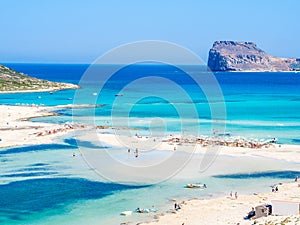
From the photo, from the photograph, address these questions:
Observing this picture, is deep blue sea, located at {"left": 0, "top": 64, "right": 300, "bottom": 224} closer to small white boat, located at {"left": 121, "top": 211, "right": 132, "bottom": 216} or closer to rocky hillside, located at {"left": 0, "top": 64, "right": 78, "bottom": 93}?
small white boat, located at {"left": 121, "top": 211, "right": 132, "bottom": 216}

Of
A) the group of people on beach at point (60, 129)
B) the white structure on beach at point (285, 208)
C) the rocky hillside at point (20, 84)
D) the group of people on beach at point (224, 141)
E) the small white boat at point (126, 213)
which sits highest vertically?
the rocky hillside at point (20, 84)

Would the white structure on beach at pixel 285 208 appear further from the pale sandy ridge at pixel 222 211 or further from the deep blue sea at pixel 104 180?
the deep blue sea at pixel 104 180

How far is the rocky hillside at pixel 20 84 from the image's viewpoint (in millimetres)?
141525

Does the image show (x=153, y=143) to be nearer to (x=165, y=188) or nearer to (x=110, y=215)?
(x=165, y=188)

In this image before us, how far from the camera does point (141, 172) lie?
151ft

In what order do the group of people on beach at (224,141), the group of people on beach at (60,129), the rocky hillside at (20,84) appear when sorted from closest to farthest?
the group of people on beach at (224,141) < the group of people on beach at (60,129) < the rocky hillside at (20,84)

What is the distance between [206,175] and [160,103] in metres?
66.2

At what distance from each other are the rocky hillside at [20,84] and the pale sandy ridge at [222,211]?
357 feet

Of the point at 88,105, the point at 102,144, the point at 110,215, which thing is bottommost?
the point at 110,215

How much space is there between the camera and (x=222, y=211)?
34156 mm

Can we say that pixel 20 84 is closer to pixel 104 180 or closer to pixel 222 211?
pixel 104 180

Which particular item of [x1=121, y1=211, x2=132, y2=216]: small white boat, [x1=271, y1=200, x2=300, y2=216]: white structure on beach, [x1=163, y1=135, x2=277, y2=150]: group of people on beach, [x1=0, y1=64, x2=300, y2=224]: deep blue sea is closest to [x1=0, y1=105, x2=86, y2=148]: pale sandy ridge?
[x1=0, y1=64, x2=300, y2=224]: deep blue sea

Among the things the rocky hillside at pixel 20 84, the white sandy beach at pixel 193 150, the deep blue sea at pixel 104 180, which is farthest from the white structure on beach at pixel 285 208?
the rocky hillside at pixel 20 84

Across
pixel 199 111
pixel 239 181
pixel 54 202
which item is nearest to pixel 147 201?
pixel 54 202
